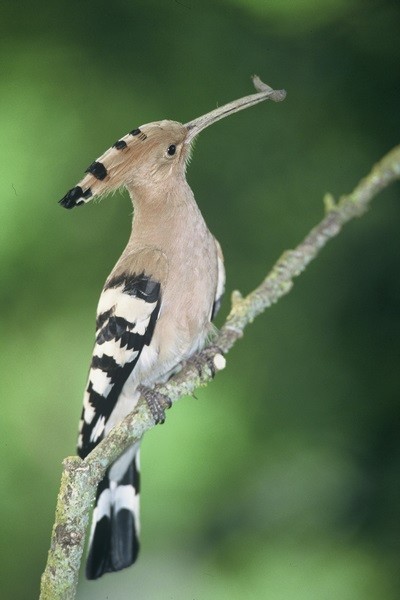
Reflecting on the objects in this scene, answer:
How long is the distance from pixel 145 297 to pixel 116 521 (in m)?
0.47

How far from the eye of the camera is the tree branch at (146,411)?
1159 mm

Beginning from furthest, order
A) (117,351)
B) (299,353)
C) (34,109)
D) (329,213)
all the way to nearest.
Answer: (299,353)
(34,109)
(117,351)
(329,213)

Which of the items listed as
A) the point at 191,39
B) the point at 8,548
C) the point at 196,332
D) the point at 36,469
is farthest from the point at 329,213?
the point at 8,548

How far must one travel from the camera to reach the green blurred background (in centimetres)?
170

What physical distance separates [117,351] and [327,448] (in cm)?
67

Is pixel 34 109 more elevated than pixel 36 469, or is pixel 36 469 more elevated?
pixel 34 109

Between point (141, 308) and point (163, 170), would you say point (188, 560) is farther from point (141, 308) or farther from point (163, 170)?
point (163, 170)

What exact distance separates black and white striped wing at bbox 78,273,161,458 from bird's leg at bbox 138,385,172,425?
8 centimetres

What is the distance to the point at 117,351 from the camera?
4.78 ft

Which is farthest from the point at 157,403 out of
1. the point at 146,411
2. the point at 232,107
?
the point at 232,107

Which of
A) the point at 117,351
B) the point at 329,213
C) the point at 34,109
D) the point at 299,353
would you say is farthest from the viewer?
the point at 299,353

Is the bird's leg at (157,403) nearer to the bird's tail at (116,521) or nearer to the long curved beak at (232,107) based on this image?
the bird's tail at (116,521)

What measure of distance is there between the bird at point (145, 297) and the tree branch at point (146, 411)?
0.07m

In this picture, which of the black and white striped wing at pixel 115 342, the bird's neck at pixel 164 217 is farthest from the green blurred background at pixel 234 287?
the black and white striped wing at pixel 115 342
